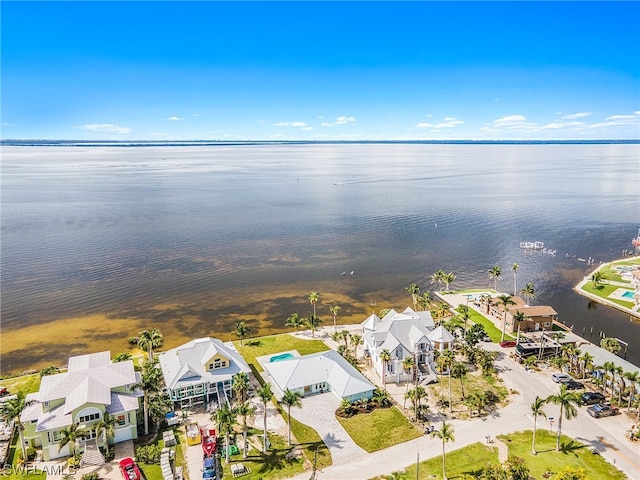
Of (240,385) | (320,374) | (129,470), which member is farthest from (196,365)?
(129,470)

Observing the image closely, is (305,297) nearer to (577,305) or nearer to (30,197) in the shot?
(577,305)

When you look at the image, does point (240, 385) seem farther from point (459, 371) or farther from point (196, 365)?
point (459, 371)

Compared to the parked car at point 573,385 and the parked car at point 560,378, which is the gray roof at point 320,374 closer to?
the parked car at point 560,378

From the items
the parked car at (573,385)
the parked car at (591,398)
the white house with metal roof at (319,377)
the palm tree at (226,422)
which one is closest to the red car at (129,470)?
the palm tree at (226,422)

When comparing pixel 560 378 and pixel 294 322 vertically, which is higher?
pixel 294 322

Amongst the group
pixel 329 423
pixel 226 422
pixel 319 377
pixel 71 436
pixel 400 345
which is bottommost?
pixel 329 423
